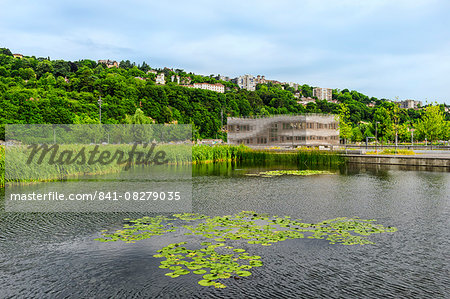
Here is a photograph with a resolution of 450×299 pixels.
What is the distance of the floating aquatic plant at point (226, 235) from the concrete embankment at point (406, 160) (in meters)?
28.2

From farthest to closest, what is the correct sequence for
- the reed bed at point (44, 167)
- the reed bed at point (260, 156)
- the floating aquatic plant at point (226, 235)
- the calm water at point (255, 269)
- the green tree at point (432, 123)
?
the green tree at point (432, 123) → the reed bed at point (260, 156) → the reed bed at point (44, 167) → the floating aquatic plant at point (226, 235) → the calm water at point (255, 269)

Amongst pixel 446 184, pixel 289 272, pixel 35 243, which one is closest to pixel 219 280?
pixel 289 272

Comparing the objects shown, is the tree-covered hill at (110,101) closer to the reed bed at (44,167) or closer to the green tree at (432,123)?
the green tree at (432,123)

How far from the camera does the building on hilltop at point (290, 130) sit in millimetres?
80375

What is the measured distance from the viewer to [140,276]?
7766mm

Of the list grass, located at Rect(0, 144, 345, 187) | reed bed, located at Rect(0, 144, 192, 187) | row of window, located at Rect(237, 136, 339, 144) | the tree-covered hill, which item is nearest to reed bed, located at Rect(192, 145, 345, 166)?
grass, located at Rect(0, 144, 345, 187)

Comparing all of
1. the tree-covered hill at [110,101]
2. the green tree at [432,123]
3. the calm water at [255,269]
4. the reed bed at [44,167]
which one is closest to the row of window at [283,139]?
the tree-covered hill at [110,101]

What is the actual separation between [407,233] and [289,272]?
18.4 feet

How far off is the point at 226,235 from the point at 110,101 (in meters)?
129

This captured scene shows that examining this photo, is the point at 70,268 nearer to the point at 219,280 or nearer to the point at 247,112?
the point at 219,280

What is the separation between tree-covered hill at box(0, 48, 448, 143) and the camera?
106625mm

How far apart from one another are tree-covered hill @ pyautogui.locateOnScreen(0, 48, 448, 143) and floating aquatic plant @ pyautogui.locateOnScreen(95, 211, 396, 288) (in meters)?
81.3

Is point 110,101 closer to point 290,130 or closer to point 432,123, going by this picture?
point 290,130

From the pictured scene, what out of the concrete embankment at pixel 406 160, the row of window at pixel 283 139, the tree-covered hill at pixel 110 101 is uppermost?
the tree-covered hill at pixel 110 101
